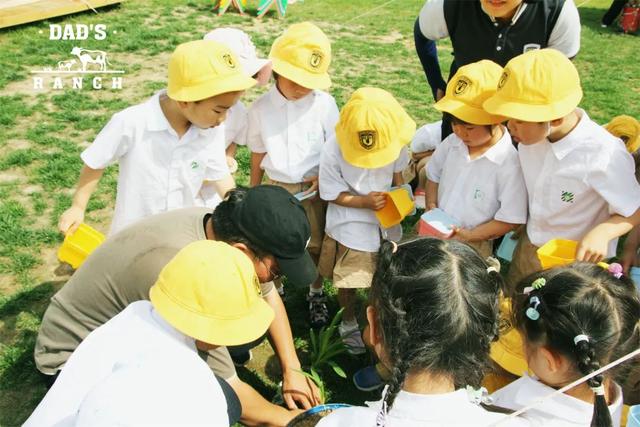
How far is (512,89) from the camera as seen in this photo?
2.15 meters

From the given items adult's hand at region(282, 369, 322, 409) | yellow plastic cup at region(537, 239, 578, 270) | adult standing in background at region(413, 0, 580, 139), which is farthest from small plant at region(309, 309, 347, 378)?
adult standing in background at region(413, 0, 580, 139)

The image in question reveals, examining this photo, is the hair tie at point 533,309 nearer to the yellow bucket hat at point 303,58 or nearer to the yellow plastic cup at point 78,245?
the yellow bucket hat at point 303,58

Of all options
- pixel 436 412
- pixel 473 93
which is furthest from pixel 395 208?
pixel 436 412

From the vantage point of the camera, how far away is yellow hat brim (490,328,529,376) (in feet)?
6.73

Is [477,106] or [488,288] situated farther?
[477,106]

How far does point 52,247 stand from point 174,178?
154 centimetres

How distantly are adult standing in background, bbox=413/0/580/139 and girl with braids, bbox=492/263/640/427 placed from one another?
1.56 meters

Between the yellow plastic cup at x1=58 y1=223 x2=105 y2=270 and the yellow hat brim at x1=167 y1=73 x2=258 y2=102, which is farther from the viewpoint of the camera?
the yellow plastic cup at x1=58 y1=223 x2=105 y2=270

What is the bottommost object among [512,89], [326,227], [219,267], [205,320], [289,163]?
[326,227]

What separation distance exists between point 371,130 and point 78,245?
1.42 meters

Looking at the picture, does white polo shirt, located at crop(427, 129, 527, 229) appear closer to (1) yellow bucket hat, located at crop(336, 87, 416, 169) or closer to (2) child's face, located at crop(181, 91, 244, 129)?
(1) yellow bucket hat, located at crop(336, 87, 416, 169)

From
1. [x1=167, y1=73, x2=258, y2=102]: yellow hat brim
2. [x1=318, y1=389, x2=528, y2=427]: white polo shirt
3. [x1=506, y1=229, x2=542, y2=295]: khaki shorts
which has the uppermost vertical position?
[x1=167, y1=73, x2=258, y2=102]: yellow hat brim

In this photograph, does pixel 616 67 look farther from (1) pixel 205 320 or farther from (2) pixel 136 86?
(1) pixel 205 320

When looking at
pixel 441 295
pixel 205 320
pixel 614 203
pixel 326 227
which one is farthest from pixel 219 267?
pixel 614 203
